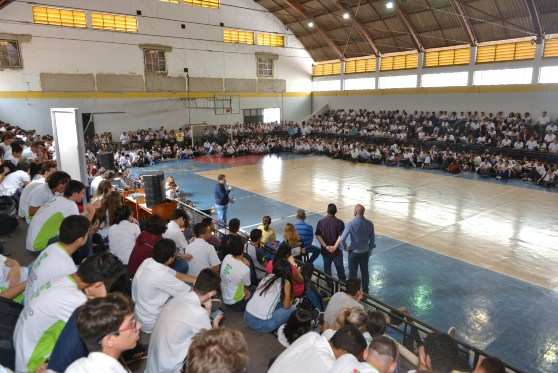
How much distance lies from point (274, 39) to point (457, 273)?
93.3 ft

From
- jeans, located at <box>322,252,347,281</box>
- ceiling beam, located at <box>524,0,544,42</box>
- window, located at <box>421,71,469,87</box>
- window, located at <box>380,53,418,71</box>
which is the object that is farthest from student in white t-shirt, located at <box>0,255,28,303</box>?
window, located at <box>380,53,418,71</box>

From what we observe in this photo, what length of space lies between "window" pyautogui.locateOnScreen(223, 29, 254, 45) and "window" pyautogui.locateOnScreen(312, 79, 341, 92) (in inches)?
299

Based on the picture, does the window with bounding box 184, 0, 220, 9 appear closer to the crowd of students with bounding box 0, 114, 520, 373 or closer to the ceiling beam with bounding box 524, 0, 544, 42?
the ceiling beam with bounding box 524, 0, 544, 42

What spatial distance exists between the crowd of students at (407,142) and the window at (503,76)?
2.04m

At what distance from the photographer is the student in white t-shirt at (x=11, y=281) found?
3459 millimetres

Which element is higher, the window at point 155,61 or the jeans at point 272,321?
the window at point 155,61

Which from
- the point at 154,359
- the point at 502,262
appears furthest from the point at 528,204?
the point at 154,359

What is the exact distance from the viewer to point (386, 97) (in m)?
28.0

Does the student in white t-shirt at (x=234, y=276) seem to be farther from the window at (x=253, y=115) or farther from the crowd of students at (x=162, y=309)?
the window at (x=253, y=115)

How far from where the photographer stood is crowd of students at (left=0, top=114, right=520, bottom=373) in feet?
6.81

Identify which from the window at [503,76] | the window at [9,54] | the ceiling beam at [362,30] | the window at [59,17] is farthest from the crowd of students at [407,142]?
the window at [59,17]

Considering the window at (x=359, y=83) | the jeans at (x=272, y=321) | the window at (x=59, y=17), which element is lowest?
the jeans at (x=272, y=321)

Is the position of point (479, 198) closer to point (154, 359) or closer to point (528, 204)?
point (528, 204)

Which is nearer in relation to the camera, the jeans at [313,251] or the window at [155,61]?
the jeans at [313,251]
